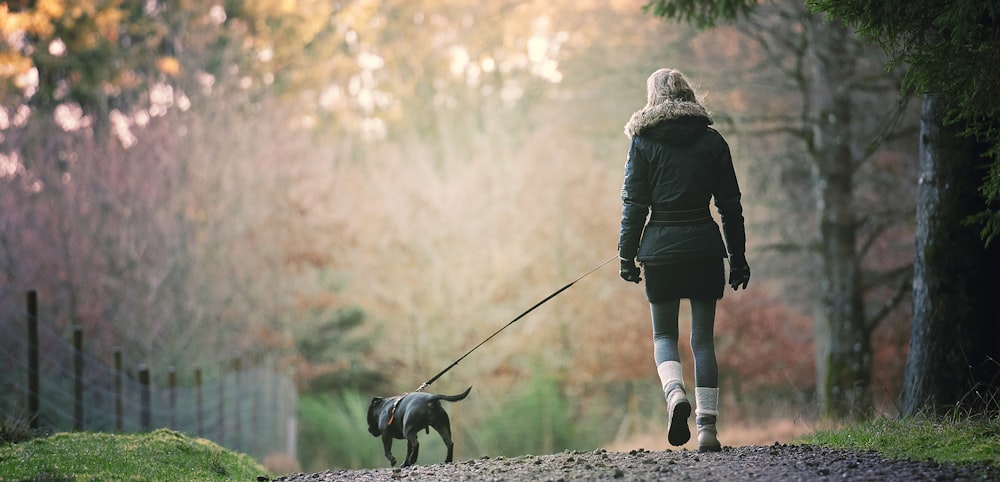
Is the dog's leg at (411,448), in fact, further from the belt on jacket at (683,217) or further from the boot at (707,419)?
the belt on jacket at (683,217)

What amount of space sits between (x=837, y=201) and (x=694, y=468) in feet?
29.4

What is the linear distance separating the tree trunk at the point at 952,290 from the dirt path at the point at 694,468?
1704 millimetres

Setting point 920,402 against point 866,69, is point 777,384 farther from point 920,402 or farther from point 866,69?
point 920,402

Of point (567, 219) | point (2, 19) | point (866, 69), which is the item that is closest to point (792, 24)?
point (866, 69)

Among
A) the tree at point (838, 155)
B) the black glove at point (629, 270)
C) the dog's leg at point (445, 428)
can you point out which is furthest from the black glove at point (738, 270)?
the tree at point (838, 155)

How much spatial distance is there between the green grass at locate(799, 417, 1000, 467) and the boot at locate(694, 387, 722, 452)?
2.62ft

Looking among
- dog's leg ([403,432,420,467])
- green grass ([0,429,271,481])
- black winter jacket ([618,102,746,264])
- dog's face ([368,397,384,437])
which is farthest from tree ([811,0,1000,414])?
green grass ([0,429,271,481])

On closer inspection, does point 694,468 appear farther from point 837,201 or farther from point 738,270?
point 837,201

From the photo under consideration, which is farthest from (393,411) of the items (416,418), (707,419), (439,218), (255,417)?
(439,218)

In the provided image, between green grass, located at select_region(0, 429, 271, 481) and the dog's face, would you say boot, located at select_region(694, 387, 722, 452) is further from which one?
green grass, located at select_region(0, 429, 271, 481)

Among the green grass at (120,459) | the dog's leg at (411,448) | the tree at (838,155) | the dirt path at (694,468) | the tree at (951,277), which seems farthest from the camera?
the tree at (838,155)

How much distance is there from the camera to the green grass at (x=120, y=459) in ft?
18.8

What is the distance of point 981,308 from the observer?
23.8ft

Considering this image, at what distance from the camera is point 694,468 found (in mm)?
5316
